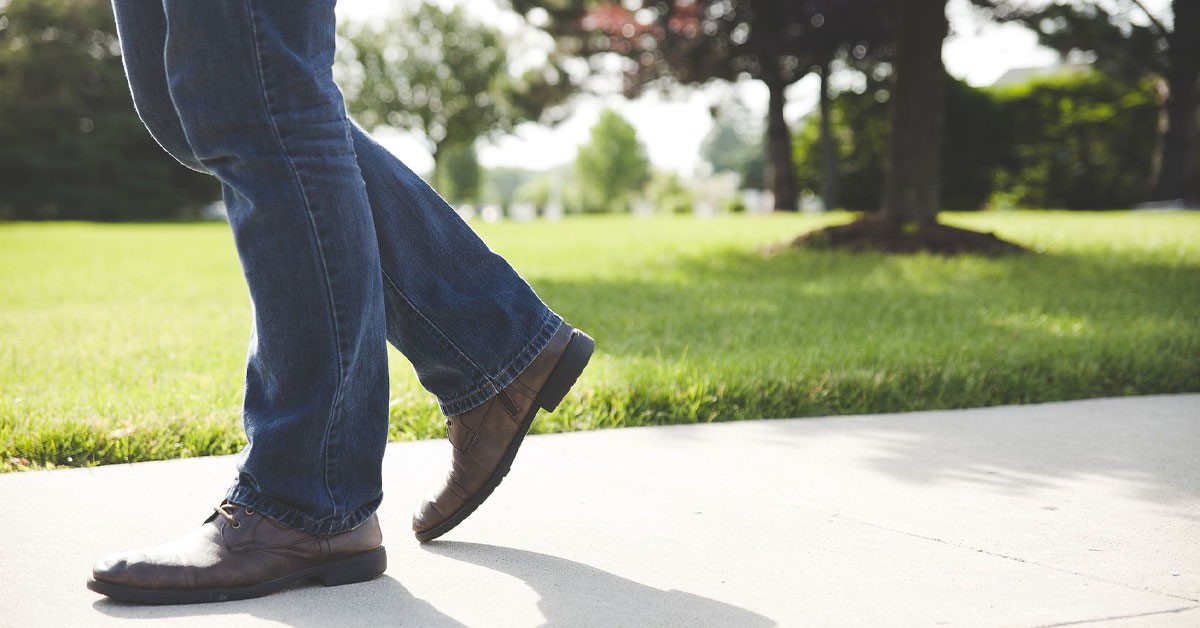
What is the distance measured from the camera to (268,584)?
1.50 metres

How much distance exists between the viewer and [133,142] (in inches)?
1281

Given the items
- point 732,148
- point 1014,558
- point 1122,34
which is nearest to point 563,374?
point 1014,558

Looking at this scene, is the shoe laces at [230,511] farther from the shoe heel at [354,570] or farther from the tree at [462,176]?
the tree at [462,176]

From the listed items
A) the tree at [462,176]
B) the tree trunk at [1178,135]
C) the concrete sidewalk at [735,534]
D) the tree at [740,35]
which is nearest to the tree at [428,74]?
the tree at [462,176]

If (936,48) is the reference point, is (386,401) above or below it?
below

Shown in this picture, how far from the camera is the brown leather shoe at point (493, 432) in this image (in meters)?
1.71

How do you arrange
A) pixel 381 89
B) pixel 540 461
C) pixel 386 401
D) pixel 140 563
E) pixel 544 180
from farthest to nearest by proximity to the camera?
pixel 544 180
pixel 381 89
pixel 540 461
pixel 386 401
pixel 140 563

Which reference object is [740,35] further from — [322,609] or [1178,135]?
[322,609]

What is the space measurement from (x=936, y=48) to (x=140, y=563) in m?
7.37

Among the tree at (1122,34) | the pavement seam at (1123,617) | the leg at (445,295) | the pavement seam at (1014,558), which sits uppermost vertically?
the tree at (1122,34)

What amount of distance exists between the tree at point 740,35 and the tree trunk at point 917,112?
8.44 meters

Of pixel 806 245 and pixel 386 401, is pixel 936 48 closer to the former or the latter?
pixel 806 245

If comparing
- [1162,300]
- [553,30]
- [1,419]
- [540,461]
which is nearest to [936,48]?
[1162,300]

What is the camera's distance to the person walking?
4.67ft
